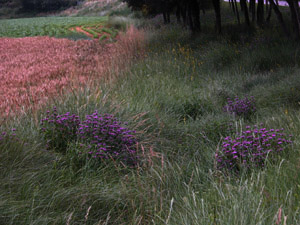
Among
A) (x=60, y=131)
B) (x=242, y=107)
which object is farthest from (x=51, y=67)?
(x=60, y=131)

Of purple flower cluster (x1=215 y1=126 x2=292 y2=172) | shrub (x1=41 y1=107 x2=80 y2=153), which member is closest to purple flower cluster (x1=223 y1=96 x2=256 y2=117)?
purple flower cluster (x1=215 y1=126 x2=292 y2=172)

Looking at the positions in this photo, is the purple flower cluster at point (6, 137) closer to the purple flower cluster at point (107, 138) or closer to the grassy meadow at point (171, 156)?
the grassy meadow at point (171, 156)

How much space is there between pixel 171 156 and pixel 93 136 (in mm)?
990

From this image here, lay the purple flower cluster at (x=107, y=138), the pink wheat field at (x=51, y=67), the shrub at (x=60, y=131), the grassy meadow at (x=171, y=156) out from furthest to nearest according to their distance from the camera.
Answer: the pink wheat field at (x=51, y=67) → the shrub at (x=60, y=131) → the purple flower cluster at (x=107, y=138) → the grassy meadow at (x=171, y=156)

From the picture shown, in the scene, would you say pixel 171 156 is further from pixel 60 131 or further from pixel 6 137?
pixel 6 137

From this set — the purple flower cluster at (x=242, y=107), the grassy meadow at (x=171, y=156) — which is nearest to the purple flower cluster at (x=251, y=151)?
the grassy meadow at (x=171, y=156)

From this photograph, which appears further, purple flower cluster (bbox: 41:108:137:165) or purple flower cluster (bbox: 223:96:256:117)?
purple flower cluster (bbox: 223:96:256:117)

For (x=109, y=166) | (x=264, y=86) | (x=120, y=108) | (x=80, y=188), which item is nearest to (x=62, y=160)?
(x=109, y=166)

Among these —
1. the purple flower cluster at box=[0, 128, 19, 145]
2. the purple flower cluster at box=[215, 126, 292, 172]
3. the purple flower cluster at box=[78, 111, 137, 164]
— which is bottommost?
the purple flower cluster at box=[215, 126, 292, 172]

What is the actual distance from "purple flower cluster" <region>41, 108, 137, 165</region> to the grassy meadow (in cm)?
12

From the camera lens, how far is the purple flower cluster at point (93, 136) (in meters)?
3.90

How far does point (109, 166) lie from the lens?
374 centimetres

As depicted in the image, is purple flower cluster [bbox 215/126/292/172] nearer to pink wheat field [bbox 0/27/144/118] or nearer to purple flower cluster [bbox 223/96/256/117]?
purple flower cluster [bbox 223/96/256/117]

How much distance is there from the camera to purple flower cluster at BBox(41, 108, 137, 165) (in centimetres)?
390
